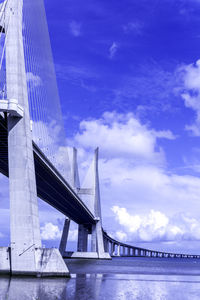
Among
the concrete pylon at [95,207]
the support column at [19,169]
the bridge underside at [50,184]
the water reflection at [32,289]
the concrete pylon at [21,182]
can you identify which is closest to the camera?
the water reflection at [32,289]

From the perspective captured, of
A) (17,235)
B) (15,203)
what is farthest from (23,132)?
(17,235)

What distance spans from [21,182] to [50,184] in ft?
56.6

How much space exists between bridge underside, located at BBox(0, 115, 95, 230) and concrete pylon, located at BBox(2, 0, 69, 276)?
1.61 m

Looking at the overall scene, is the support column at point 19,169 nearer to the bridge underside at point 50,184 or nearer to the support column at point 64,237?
the bridge underside at point 50,184

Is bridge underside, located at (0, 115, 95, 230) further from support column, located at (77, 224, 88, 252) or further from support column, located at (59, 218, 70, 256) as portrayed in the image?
support column, located at (77, 224, 88, 252)

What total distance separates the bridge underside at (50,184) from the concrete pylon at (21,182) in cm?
161

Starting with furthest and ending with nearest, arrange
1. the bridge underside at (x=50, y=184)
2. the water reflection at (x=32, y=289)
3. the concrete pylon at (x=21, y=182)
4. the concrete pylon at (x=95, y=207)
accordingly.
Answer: the concrete pylon at (x=95, y=207)
the bridge underside at (x=50, y=184)
the concrete pylon at (x=21, y=182)
the water reflection at (x=32, y=289)

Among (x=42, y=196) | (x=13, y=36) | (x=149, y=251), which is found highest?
(x=13, y=36)

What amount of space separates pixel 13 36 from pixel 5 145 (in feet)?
24.1

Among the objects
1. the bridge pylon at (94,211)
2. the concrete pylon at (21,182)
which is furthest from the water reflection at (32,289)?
the bridge pylon at (94,211)

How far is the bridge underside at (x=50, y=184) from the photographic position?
29703mm

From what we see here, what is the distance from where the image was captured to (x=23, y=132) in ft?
82.2

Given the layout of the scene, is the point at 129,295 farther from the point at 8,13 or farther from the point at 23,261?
the point at 8,13

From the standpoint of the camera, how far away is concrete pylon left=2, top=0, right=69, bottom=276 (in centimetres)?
2377
